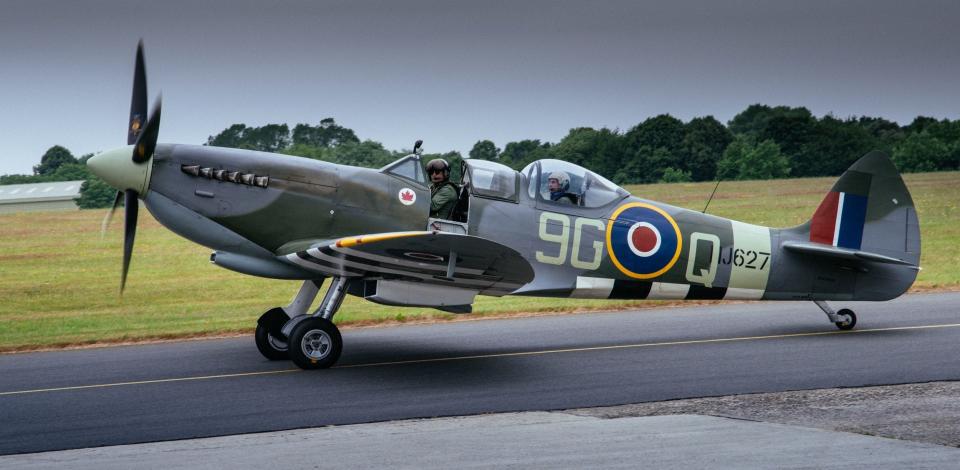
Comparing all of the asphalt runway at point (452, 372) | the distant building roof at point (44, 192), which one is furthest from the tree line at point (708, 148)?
the asphalt runway at point (452, 372)

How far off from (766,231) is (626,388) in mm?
4213

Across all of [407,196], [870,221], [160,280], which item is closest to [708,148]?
[160,280]

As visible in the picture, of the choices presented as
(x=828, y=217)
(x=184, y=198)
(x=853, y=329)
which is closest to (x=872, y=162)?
(x=828, y=217)

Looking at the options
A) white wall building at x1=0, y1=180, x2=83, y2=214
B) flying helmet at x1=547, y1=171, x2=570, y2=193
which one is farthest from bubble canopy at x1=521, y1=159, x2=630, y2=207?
white wall building at x1=0, y1=180, x2=83, y2=214

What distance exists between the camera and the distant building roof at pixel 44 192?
39656 millimetres

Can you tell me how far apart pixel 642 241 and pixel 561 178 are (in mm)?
1250

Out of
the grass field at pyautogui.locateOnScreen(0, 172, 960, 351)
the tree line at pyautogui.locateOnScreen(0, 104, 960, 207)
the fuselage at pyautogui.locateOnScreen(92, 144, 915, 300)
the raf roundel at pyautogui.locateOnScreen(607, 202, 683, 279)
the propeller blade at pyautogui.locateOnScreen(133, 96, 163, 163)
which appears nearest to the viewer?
the propeller blade at pyautogui.locateOnScreen(133, 96, 163, 163)

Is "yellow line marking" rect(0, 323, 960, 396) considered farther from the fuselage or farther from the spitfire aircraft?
the fuselage

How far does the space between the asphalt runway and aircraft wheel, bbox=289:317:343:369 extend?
0.17 m

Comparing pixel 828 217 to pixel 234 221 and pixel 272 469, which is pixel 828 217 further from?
pixel 272 469

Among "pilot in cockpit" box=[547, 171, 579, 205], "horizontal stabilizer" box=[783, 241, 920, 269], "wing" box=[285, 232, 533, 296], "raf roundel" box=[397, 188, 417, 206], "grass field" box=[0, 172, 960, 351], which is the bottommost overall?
"grass field" box=[0, 172, 960, 351]

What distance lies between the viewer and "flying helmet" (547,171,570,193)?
39.0 feet

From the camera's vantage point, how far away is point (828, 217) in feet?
43.1

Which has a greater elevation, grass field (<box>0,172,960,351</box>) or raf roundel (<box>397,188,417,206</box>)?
raf roundel (<box>397,188,417,206</box>)
